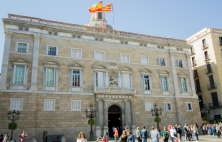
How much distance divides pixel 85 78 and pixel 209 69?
2534 cm

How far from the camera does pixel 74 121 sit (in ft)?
90.0

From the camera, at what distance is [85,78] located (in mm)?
29547

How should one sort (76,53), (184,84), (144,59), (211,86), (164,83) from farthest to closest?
(211,86) → (184,84) → (164,83) → (144,59) → (76,53)

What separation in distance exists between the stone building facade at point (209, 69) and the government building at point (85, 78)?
19.8 feet

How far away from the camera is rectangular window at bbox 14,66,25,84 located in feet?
Result: 86.0

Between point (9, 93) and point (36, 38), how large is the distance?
26.6 ft

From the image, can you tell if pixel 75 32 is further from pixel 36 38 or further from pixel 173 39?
pixel 173 39

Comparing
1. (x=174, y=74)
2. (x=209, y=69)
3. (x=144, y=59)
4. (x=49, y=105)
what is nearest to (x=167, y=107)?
(x=174, y=74)

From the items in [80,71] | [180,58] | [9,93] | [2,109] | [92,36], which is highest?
[92,36]

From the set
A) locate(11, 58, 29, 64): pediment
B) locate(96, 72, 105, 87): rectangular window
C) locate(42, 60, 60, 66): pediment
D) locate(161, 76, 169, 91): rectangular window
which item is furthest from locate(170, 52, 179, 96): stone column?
locate(11, 58, 29, 64): pediment

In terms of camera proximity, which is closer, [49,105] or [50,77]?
[49,105]

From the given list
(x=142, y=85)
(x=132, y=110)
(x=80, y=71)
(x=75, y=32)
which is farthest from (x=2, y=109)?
(x=142, y=85)

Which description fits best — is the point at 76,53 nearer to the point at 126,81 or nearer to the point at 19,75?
the point at 19,75

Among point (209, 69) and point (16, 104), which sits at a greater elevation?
point (209, 69)
